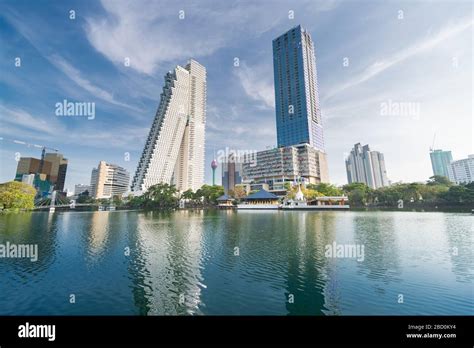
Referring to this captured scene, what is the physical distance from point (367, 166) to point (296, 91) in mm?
99025

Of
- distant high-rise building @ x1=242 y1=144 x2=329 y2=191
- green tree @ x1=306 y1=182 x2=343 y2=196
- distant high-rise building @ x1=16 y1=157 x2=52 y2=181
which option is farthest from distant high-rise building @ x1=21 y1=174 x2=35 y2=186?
green tree @ x1=306 y1=182 x2=343 y2=196

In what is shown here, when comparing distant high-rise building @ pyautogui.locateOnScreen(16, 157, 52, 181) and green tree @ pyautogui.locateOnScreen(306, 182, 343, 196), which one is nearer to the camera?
green tree @ pyautogui.locateOnScreen(306, 182, 343, 196)

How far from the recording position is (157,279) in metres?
13.6

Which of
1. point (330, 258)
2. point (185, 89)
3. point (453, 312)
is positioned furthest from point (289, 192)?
point (185, 89)

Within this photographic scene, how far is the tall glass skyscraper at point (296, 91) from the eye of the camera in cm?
13675

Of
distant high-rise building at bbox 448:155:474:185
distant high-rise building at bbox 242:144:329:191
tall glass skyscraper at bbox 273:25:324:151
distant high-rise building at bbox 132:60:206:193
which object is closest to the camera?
distant high-rise building at bbox 448:155:474:185

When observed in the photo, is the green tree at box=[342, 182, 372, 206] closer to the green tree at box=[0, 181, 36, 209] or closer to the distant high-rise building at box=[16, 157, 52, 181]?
the green tree at box=[0, 181, 36, 209]

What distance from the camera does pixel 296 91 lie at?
140m

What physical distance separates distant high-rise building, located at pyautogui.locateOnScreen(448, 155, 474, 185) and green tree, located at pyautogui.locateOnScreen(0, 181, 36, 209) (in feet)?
613

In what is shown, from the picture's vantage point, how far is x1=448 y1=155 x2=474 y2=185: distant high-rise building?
11206cm

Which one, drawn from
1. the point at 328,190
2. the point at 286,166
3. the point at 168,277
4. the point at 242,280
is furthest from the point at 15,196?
the point at 328,190
